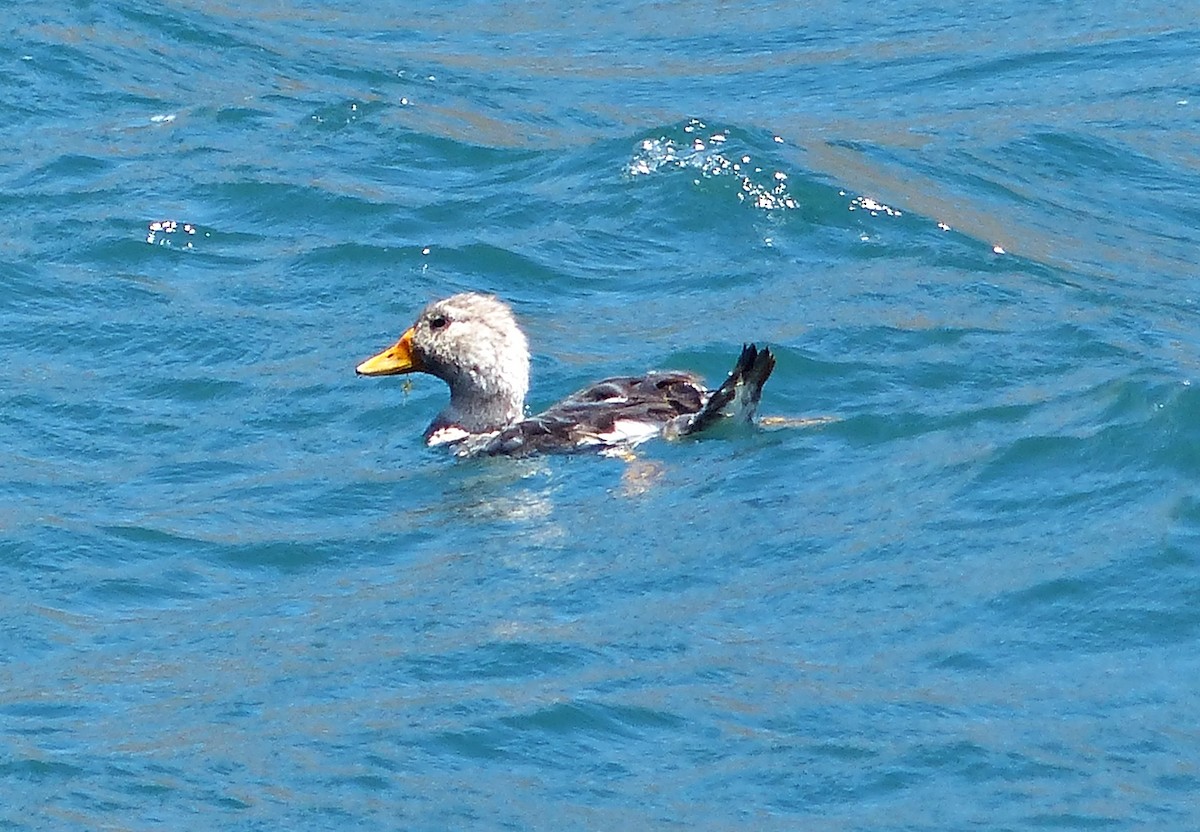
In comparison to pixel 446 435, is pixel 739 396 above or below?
above

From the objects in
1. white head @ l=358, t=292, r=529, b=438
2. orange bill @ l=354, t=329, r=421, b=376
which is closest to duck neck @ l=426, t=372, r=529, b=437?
white head @ l=358, t=292, r=529, b=438

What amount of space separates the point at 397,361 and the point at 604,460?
5.89 feet

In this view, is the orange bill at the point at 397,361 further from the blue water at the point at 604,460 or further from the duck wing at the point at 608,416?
the duck wing at the point at 608,416

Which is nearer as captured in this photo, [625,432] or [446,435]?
[625,432]

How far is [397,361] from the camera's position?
525 inches

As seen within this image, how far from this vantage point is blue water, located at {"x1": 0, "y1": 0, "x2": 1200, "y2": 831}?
880cm

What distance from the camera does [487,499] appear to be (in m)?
12.0

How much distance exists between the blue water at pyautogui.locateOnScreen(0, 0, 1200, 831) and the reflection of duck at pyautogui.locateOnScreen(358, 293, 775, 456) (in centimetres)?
16

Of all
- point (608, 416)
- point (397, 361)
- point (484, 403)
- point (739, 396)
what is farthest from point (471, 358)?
point (739, 396)

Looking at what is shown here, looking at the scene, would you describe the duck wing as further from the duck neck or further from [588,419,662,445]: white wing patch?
the duck neck

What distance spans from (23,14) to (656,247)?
323 inches

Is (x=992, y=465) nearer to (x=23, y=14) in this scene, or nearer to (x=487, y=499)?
(x=487, y=499)

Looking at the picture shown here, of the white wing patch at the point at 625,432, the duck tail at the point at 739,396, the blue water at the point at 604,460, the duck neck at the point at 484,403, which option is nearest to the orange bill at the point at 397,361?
the duck neck at the point at 484,403

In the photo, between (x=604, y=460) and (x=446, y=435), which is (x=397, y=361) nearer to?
(x=446, y=435)
